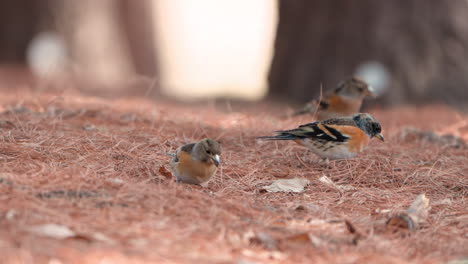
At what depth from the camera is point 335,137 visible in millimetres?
5613

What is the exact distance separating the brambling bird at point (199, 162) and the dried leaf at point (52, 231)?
1.46 meters

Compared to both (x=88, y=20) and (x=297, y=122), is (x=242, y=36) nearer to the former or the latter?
(x=88, y=20)

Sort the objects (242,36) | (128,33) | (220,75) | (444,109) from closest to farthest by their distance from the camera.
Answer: (444,109)
(128,33)
(220,75)
(242,36)

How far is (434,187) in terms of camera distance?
5.07 meters

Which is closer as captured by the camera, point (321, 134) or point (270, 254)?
point (270, 254)

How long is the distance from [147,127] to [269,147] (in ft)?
4.37

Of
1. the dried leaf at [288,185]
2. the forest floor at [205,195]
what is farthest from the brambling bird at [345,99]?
the dried leaf at [288,185]

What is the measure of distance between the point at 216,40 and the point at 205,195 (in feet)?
74.7

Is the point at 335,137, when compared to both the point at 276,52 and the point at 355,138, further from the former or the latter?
the point at 276,52

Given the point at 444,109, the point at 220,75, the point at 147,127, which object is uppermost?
the point at 147,127

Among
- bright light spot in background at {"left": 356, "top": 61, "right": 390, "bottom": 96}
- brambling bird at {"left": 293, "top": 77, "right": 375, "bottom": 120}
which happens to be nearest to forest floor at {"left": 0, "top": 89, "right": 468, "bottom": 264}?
brambling bird at {"left": 293, "top": 77, "right": 375, "bottom": 120}

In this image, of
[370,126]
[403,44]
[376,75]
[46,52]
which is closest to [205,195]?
[370,126]

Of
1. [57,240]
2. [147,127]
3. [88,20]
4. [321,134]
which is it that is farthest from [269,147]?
[88,20]

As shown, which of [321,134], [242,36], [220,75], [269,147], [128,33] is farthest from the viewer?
[242,36]
